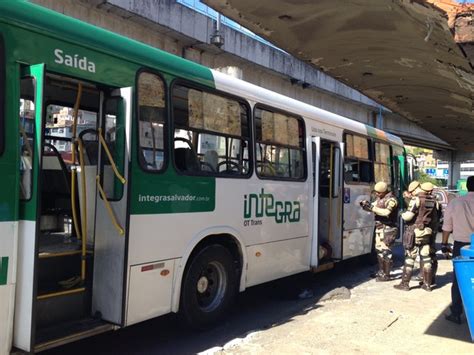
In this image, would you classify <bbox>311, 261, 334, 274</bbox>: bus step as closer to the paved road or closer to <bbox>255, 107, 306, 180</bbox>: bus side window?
the paved road

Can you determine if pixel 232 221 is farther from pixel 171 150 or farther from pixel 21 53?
pixel 21 53

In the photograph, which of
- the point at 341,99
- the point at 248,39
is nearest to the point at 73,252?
the point at 248,39

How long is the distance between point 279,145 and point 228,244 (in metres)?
1.60

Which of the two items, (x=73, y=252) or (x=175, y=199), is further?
(x=175, y=199)

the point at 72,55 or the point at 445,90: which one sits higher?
the point at 445,90

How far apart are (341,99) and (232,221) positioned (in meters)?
16.3

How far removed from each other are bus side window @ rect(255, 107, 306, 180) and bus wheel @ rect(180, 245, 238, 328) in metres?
1.26

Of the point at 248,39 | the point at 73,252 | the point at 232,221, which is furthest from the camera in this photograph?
the point at 248,39

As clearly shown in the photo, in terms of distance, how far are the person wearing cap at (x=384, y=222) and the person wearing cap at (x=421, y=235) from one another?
0.41 meters

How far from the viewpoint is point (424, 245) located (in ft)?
25.5

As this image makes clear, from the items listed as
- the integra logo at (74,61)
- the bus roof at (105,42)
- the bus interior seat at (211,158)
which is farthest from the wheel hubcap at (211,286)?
the integra logo at (74,61)

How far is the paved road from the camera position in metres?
5.04

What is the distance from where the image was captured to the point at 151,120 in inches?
186

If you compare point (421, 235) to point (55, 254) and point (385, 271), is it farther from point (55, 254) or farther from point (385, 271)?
point (55, 254)
